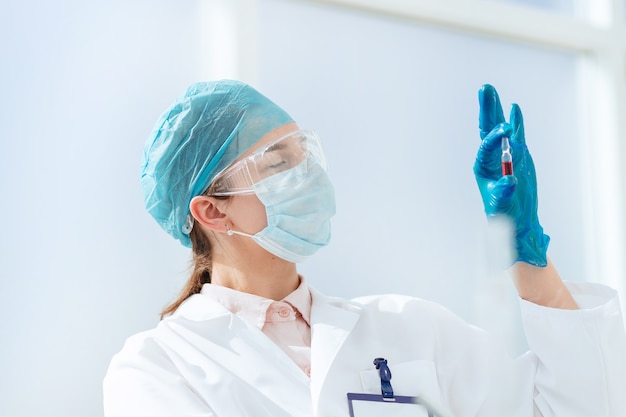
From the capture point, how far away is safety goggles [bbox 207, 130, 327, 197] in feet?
5.11

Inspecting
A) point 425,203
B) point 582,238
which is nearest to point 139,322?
point 425,203

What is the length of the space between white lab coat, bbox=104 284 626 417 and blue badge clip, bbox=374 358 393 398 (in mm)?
16

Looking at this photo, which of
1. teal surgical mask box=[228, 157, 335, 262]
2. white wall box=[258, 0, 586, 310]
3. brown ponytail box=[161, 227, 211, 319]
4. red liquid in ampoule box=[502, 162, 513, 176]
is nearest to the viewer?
red liquid in ampoule box=[502, 162, 513, 176]

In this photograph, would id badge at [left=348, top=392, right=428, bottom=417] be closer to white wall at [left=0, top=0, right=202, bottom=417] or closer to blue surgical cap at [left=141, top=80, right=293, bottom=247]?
blue surgical cap at [left=141, top=80, right=293, bottom=247]

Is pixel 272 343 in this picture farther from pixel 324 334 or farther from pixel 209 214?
pixel 209 214

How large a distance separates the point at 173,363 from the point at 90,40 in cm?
83

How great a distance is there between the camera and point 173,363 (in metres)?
1.49

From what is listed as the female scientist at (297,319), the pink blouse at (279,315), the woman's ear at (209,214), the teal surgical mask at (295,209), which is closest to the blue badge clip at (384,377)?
the female scientist at (297,319)

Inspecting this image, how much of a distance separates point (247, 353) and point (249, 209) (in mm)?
292

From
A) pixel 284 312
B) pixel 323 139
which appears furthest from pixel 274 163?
pixel 323 139

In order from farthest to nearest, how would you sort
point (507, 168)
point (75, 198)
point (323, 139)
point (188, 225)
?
point (323, 139) → point (75, 198) → point (188, 225) → point (507, 168)

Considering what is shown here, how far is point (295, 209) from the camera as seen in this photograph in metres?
1.54

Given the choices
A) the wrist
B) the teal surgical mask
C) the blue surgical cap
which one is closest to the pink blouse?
the teal surgical mask

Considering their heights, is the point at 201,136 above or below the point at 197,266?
above
